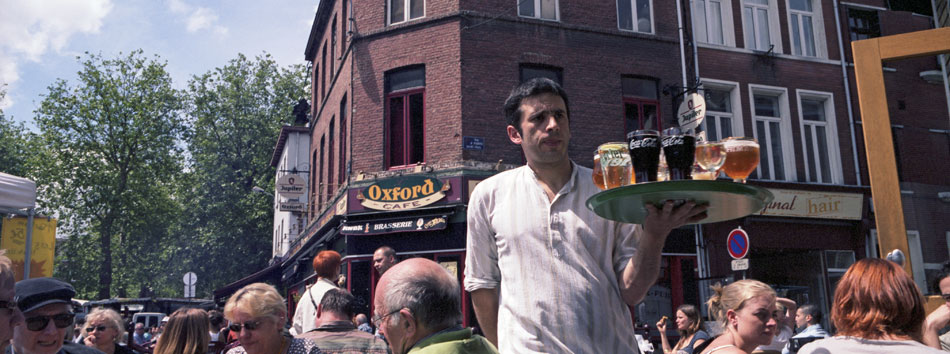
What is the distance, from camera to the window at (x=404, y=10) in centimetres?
1772

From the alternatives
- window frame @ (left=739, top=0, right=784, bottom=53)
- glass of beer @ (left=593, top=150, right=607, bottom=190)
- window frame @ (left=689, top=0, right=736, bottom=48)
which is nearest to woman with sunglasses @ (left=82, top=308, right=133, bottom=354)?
glass of beer @ (left=593, top=150, right=607, bottom=190)

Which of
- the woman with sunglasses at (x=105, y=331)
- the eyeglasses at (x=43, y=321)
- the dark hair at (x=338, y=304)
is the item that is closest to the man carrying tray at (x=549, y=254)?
the eyeglasses at (x=43, y=321)

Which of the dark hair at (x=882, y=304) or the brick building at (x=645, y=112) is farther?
the brick building at (x=645, y=112)

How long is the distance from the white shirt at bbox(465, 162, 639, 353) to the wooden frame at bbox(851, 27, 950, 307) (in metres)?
3.55

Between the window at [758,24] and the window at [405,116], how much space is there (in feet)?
30.1

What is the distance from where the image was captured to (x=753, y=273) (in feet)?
61.5

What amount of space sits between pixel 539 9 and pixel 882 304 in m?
15.8

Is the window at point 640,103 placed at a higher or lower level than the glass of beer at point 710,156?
higher

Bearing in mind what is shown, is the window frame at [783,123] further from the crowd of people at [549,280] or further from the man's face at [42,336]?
the man's face at [42,336]

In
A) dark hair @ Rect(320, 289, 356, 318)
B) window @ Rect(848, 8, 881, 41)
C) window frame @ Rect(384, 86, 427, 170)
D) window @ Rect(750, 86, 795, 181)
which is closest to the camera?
dark hair @ Rect(320, 289, 356, 318)

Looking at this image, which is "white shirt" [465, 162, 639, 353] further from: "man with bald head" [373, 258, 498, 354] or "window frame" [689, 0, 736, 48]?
"window frame" [689, 0, 736, 48]

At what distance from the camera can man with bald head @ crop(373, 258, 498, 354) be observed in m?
2.45

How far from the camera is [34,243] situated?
777cm

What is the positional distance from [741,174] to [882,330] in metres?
1.11
